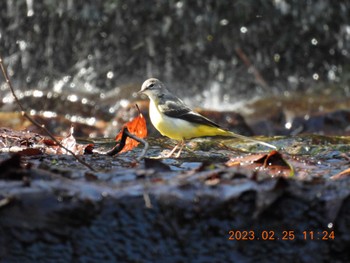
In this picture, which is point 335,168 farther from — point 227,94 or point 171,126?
point 227,94

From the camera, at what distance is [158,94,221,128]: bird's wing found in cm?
688

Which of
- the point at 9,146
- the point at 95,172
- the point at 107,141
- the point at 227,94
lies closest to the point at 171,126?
the point at 107,141

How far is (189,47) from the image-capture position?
1462 cm

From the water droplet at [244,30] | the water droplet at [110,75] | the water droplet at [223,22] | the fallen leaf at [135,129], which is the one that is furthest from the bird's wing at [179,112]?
the water droplet at [110,75]

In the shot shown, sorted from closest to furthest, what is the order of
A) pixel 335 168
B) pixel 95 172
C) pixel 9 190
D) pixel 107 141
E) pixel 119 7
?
pixel 9 190 < pixel 95 172 < pixel 335 168 < pixel 107 141 < pixel 119 7

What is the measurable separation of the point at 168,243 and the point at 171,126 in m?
3.00

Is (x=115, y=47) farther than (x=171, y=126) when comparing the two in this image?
Yes

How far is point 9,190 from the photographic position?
3.86 meters

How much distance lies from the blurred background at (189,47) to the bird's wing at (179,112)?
656 centimetres
